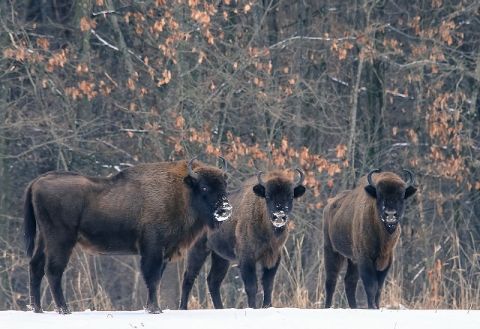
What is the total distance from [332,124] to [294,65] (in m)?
1.32

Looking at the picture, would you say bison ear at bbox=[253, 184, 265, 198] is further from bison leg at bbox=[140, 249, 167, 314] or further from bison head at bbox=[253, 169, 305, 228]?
bison leg at bbox=[140, 249, 167, 314]

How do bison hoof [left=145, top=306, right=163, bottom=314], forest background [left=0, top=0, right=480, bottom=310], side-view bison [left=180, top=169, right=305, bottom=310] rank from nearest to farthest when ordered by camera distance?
bison hoof [left=145, top=306, right=163, bottom=314], side-view bison [left=180, top=169, right=305, bottom=310], forest background [left=0, top=0, right=480, bottom=310]

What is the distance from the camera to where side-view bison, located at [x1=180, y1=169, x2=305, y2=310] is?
49.8ft

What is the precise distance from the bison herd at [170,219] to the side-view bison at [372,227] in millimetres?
13

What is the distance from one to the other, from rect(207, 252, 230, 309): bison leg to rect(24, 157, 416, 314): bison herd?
103 cm

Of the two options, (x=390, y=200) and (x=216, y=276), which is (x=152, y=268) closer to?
(x=390, y=200)

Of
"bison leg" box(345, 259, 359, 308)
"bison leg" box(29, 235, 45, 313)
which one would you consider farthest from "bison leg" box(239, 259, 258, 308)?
"bison leg" box(29, 235, 45, 313)

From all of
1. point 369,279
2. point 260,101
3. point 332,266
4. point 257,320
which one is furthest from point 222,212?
point 260,101

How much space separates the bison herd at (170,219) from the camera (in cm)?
1312

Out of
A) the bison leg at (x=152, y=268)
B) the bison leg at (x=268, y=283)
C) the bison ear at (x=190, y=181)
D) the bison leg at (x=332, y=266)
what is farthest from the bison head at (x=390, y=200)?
the bison leg at (x=152, y=268)

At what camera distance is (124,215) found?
1345cm

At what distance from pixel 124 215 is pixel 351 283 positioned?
13.7 ft

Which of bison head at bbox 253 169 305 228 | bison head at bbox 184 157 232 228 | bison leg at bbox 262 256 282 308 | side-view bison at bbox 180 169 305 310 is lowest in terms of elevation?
bison leg at bbox 262 256 282 308

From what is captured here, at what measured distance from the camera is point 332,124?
2441 cm
